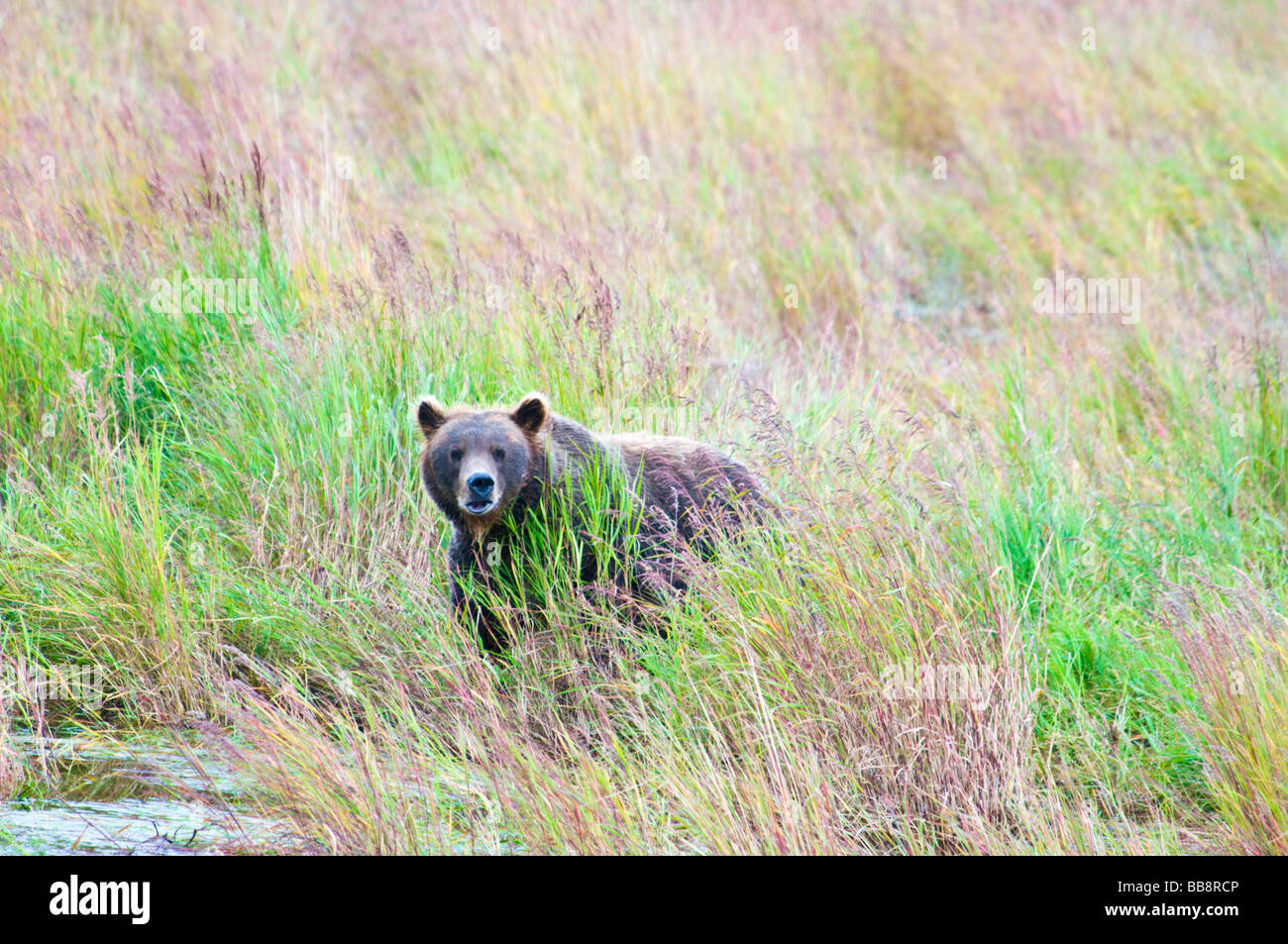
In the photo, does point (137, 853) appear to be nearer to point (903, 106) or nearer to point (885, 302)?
point (885, 302)

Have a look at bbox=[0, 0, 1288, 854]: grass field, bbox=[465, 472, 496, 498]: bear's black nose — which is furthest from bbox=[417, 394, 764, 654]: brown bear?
bbox=[0, 0, 1288, 854]: grass field

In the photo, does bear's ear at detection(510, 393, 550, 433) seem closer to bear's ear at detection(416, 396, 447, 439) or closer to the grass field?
bear's ear at detection(416, 396, 447, 439)

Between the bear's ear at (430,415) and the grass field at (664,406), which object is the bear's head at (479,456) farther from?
the grass field at (664,406)

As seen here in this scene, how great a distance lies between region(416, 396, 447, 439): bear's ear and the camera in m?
5.22

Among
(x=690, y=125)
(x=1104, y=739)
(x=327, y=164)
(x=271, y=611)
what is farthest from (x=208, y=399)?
(x=690, y=125)

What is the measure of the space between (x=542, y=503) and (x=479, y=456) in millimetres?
293

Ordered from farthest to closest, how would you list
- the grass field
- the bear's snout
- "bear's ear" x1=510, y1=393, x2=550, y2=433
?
"bear's ear" x1=510, y1=393, x2=550, y2=433 < the bear's snout < the grass field

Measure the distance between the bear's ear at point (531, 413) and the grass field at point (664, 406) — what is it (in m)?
0.63

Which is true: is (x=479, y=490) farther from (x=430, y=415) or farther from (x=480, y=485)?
(x=430, y=415)

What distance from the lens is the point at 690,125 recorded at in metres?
10.0

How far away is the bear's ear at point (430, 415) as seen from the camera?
17.1 feet

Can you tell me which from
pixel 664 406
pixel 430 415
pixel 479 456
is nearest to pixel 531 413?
pixel 479 456

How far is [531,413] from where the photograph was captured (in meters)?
5.20
